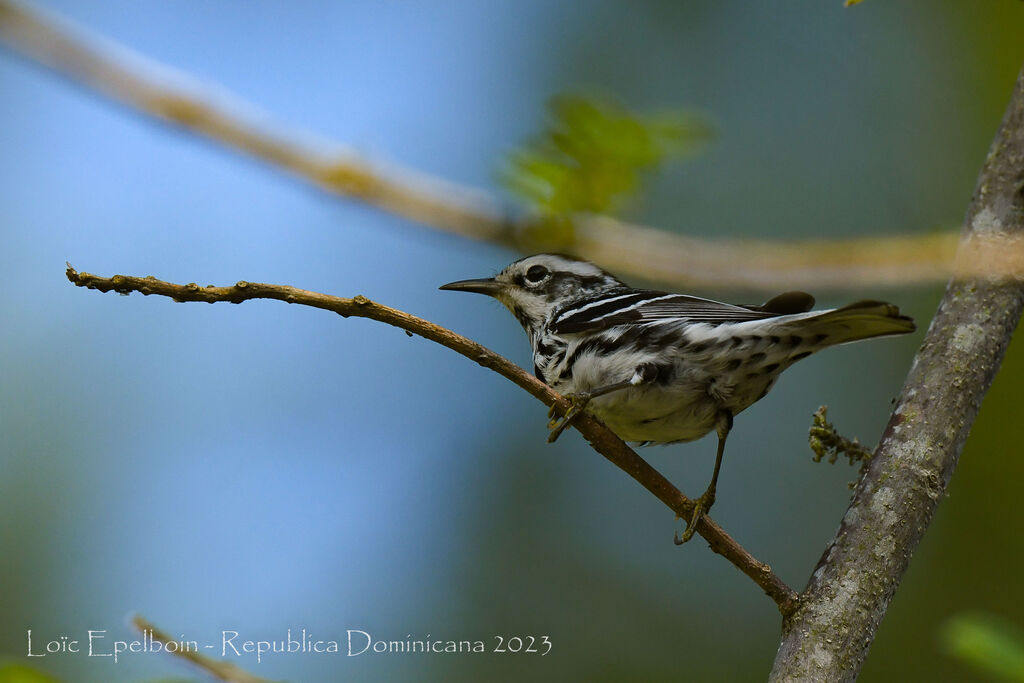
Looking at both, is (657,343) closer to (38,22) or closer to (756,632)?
(38,22)

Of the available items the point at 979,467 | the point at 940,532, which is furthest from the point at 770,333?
the point at 940,532

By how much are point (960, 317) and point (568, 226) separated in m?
1.77

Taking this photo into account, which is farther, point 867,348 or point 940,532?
point 867,348

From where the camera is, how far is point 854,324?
3984 millimetres

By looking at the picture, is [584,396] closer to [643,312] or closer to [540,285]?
[643,312]

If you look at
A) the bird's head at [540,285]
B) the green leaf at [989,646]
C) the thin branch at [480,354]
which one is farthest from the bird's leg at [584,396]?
the green leaf at [989,646]

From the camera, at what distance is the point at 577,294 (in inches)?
244

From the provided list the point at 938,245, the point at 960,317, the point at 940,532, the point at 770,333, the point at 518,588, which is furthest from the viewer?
the point at 518,588

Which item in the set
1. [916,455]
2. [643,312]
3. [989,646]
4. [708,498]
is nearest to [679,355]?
[643,312]

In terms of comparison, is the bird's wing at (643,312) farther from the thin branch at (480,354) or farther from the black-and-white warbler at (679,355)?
the thin branch at (480,354)

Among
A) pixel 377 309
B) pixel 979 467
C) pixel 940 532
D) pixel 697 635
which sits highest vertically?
pixel 377 309

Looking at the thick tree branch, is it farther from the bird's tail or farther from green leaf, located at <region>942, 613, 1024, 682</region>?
green leaf, located at <region>942, 613, 1024, 682</region>

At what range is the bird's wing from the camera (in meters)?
4.57

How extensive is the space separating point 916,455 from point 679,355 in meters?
1.37
